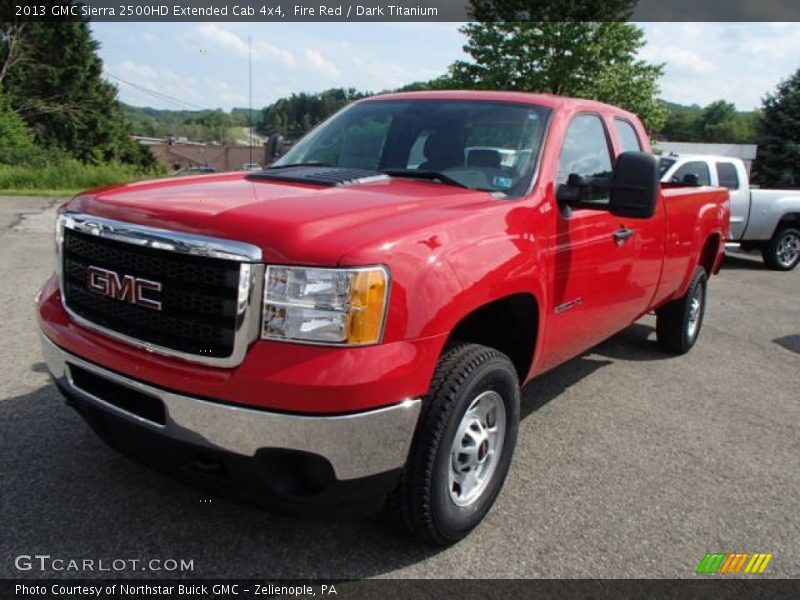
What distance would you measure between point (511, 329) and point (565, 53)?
3070 centimetres

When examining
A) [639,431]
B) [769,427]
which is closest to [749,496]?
[639,431]

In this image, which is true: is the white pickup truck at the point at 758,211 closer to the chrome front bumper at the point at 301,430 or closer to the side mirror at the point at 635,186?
the side mirror at the point at 635,186

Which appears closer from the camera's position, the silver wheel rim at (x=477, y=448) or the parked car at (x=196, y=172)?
the silver wheel rim at (x=477, y=448)

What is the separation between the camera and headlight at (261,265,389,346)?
2.23 m

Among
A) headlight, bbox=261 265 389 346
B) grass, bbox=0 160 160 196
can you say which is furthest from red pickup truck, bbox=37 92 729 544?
grass, bbox=0 160 160 196

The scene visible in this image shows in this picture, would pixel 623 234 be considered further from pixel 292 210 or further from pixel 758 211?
pixel 758 211

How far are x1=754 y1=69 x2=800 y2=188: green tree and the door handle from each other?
26.4 meters

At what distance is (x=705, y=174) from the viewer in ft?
37.3

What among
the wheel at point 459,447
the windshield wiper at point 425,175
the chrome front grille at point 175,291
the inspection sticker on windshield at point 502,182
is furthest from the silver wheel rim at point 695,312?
the chrome front grille at point 175,291

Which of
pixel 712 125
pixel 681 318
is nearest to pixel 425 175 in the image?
pixel 681 318

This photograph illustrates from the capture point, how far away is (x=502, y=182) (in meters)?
3.33

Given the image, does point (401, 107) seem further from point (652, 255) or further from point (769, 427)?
point (769, 427)

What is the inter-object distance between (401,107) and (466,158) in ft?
2.40

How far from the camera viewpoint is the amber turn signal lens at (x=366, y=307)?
224 centimetres
